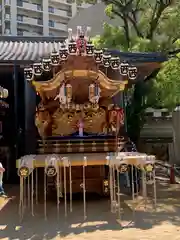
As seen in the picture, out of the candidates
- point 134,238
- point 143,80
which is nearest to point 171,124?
point 143,80

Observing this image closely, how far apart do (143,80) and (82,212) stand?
7.36 meters

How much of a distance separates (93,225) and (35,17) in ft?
199

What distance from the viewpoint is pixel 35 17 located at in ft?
209

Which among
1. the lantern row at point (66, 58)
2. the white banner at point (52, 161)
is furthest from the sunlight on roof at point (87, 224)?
the lantern row at point (66, 58)

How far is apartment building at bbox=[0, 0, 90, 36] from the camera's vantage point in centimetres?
5906

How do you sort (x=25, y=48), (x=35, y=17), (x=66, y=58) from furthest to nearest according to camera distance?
(x=35, y=17) < (x=25, y=48) < (x=66, y=58)

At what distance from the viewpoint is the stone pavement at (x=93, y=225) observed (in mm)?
6254

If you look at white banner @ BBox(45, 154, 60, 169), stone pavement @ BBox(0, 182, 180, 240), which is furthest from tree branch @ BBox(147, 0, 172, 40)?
white banner @ BBox(45, 154, 60, 169)

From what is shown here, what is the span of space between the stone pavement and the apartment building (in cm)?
5216

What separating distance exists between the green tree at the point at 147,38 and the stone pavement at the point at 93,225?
20.7 feet

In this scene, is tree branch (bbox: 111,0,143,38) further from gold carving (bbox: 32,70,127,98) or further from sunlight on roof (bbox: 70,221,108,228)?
sunlight on roof (bbox: 70,221,108,228)

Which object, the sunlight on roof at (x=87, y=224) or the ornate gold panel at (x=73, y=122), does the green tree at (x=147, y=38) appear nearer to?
the ornate gold panel at (x=73, y=122)

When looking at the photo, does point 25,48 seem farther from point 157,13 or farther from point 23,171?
point 23,171

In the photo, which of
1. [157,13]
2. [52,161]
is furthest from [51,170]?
[157,13]
